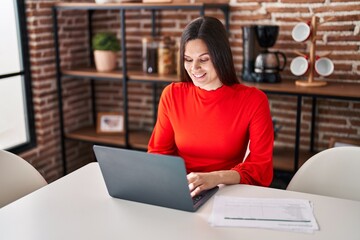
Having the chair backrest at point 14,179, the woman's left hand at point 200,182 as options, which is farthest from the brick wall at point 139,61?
the woman's left hand at point 200,182

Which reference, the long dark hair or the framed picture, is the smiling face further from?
the framed picture

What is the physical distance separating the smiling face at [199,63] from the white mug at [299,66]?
1052 millimetres

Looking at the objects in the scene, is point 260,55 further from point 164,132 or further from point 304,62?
point 164,132

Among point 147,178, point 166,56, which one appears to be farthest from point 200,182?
point 166,56

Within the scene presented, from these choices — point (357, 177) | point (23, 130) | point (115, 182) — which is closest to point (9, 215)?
point (115, 182)

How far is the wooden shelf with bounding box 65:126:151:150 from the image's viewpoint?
3.30m

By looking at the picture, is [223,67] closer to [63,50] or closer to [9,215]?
[9,215]

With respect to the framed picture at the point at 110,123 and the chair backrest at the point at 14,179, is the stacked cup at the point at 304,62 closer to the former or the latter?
the framed picture at the point at 110,123

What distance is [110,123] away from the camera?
355cm

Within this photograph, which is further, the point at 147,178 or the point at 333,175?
the point at 333,175

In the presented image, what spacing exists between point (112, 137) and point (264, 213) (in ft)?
7.03

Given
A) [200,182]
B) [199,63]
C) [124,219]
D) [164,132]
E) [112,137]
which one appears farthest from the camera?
[112,137]

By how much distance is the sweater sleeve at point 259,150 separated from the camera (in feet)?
5.95

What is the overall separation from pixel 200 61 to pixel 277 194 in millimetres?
631
